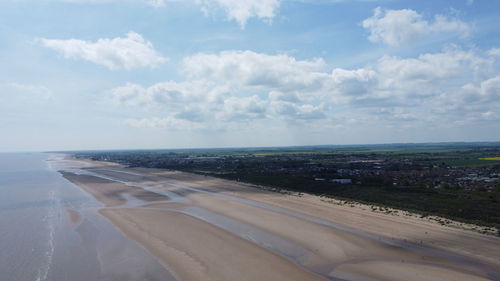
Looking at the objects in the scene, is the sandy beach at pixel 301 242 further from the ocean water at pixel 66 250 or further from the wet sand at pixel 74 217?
the wet sand at pixel 74 217

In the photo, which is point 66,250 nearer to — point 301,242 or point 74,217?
point 74,217

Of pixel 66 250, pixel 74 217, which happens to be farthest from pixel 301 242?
pixel 74 217

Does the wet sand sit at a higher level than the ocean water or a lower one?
higher

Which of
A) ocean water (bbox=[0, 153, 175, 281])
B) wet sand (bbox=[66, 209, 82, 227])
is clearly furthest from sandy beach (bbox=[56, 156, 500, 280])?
wet sand (bbox=[66, 209, 82, 227])

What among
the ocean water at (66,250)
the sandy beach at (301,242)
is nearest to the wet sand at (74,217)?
the ocean water at (66,250)

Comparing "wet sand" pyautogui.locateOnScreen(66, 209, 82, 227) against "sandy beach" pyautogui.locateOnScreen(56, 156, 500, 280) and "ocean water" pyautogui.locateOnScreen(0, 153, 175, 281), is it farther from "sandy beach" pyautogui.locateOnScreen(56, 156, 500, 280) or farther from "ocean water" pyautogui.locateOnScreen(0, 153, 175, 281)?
"sandy beach" pyautogui.locateOnScreen(56, 156, 500, 280)

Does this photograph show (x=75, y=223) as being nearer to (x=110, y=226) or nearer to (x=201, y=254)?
(x=110, y=226)

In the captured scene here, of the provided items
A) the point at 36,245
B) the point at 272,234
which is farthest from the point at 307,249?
the point at 36,245

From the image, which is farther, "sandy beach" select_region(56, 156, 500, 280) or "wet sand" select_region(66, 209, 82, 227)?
"wet sand" select_region(66, 209, 82, 227)
